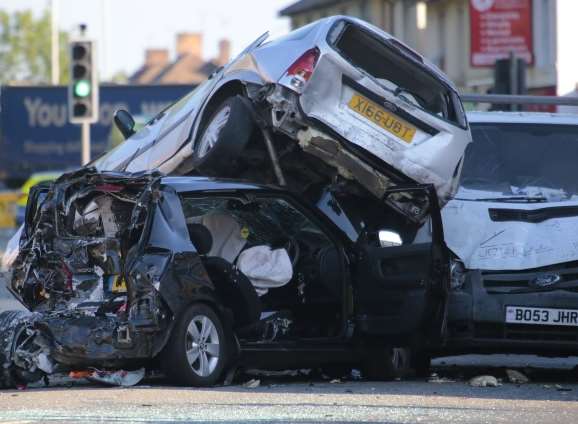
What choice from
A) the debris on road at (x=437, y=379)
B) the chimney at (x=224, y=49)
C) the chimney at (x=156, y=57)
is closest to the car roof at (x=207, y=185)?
the debris on road at (x=437, y=379)

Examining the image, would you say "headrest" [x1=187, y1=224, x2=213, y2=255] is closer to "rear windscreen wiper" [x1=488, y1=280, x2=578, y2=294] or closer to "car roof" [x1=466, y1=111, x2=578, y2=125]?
"rear windscreen wiper" [x1=488, y1=280, x2=578, y2=294]

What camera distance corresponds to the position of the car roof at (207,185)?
9.52 meters

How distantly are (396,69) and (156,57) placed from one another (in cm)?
12118

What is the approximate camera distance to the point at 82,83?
74.3 feet

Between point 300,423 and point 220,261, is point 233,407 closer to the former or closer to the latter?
point 300,423

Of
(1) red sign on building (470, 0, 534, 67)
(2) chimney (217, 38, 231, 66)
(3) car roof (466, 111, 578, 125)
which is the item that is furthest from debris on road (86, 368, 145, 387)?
(2) chimney (217, 38, 231, 66)

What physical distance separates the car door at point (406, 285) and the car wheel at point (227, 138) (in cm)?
132

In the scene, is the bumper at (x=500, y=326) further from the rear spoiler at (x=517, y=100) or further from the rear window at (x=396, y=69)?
the rear spoiler at (x=517, y=100)

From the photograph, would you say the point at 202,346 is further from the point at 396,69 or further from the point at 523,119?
the point at 523,119

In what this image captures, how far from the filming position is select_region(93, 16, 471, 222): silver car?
34.2ft

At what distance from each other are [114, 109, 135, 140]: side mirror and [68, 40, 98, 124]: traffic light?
9.57 metres

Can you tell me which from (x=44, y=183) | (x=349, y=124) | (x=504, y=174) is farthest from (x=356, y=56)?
(x=44, y=183)

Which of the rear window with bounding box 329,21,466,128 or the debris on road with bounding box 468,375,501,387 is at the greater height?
the rear window with bounding box 329,21,466,128

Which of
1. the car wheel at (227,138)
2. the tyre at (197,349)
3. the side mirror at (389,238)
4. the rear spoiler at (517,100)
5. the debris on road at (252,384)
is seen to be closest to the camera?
the tyre at (197,349)
